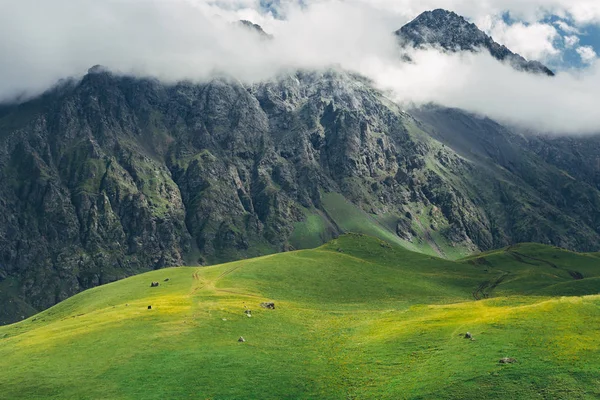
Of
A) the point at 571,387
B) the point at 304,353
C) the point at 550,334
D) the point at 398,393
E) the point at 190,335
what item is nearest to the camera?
the point at 571,387

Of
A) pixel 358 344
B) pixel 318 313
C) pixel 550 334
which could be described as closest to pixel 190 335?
pixel 358 344

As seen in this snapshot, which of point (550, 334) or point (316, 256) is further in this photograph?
point (316, 256)

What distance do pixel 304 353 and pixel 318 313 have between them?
35.5 metres

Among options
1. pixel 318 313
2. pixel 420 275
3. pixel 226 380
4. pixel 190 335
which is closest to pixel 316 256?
pixel 420 275

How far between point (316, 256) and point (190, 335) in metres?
97.6

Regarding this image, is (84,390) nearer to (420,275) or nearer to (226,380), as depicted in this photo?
(226,380)

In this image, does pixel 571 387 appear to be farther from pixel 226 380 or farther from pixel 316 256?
pixel 316 256

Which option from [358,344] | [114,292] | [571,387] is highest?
[571,387]

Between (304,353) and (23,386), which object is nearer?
(23,386)

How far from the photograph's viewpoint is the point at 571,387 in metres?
51.1

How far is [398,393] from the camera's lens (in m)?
55.6

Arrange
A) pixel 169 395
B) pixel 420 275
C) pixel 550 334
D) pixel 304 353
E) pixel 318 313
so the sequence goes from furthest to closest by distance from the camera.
→ pixel 420 275 < pixel 318 313 < pixel 304 353 < pixel 550 334 < pixel 169 395

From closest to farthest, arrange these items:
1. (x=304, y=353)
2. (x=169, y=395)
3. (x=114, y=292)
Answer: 1. (x=169, y=395)
2. (x=304, y=353)
3. (x=114, y=292)

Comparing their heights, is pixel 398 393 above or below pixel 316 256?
above
